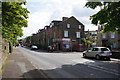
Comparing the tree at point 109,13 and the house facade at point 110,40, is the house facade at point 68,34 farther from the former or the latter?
the tree at point 109,13

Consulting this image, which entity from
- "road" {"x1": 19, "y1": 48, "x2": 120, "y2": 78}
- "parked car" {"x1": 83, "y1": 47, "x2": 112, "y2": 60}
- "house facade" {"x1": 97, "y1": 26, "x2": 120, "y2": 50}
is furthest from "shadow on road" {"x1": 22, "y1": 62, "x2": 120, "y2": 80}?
"house facade" {"x1": 97, "y1": 26, "x2": 120, "y2": 50}

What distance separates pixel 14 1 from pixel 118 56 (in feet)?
50.2

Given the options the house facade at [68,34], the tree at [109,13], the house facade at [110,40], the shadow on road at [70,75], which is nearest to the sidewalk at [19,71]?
the shadow on road at [70,75]

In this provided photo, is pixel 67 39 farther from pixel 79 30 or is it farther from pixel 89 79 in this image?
pixel 89 79

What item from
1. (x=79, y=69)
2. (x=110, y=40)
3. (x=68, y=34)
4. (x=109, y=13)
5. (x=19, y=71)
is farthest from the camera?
(x=68, y=34)

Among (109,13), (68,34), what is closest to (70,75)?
(109,13)

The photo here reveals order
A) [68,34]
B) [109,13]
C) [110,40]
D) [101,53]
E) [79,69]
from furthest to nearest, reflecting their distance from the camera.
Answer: [68,34] → [110,40] → [101,53] → [109,13] → [79,69]

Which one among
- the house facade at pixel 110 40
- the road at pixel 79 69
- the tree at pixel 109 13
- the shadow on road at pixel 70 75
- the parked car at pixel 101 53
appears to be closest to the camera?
the shadow on road at pixel 70 75

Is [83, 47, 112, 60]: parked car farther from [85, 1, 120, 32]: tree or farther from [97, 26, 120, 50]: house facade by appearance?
[97, 26, 120, 50]: house facade

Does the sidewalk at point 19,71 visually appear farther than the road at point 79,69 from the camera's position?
No

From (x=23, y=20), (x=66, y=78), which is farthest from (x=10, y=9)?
(x=66, y=78)

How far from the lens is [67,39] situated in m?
51.2

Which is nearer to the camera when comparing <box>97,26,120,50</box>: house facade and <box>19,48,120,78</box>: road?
<box>19,48,120,78</box>: road

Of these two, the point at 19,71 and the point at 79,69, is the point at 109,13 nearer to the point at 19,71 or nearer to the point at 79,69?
the point at 79,69
